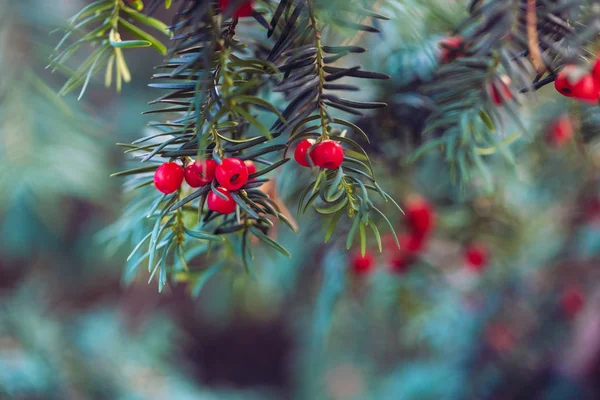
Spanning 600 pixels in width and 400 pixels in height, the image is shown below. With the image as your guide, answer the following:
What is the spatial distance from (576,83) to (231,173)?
202 millimetres

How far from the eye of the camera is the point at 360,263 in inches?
24.4

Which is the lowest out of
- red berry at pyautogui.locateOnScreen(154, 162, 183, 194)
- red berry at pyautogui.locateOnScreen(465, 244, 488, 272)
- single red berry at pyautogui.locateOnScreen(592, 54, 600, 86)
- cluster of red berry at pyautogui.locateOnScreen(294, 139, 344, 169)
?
red berry at pyautogui.locateOnScreen(154, 162, 183, 194)

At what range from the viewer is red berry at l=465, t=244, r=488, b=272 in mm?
644

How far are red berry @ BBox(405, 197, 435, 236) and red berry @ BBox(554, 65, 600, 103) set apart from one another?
359mm

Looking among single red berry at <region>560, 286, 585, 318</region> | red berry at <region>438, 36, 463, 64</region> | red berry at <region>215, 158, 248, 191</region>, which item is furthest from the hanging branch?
single red berry at <region>560, 286, 585, 318</region>

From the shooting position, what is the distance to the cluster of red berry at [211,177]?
268mm

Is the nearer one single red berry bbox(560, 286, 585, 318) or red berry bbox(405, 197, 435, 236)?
red berry bbox(405, 197, 435, 236)

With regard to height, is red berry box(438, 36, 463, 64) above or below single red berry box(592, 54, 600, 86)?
above

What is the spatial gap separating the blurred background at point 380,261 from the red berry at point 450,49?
0.01 meters

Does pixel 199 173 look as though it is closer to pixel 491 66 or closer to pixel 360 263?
pixel 491 66

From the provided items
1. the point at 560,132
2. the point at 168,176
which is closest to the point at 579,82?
the point at 168,176

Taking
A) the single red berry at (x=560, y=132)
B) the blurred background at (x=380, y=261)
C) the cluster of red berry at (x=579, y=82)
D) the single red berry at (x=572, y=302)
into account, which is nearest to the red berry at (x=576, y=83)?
the cluster of red berry at (x=579, y=82)

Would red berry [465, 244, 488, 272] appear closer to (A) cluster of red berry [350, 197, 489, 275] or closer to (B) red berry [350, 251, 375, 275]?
(A) cluster of red berry [350, 197, 489, 275]

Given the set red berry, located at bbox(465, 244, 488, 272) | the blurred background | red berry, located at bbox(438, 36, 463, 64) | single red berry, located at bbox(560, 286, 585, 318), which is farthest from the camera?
single red berry, located at bbox(560, 286, 585, 318)
